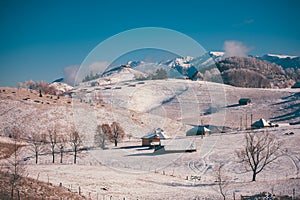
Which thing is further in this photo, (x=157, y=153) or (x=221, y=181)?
(x=157, y=153)

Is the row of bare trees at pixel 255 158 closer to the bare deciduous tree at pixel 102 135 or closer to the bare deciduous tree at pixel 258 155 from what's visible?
the bare deciduous tree at pixel 258 155

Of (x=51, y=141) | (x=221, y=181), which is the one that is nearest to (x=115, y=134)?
(x=51, y=141)

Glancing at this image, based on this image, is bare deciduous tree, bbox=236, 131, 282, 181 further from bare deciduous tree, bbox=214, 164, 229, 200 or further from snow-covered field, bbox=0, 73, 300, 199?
bare deciduous tree, bbox=214, 164, 229, 200

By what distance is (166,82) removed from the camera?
477 ft

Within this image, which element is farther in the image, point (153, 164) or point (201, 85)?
point (201, 85)

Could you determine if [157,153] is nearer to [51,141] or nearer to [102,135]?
[102,135]

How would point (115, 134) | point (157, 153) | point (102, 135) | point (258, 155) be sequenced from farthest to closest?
1. point (115, 134)
2. point (102, 135)
3. point (157, 153)
4. point (258, 155)

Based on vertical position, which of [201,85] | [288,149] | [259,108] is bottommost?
[288,149]

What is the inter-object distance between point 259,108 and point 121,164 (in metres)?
73.4

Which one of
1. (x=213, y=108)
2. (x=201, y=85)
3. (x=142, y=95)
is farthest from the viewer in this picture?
(x=201, y=85)

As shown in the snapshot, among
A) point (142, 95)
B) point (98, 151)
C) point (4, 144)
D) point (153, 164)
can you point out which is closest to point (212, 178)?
point (153, 164)

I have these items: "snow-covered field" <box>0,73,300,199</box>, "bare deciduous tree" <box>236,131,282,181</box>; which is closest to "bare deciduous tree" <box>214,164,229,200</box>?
"snow-covered field" <box>0,73,300,199</box>

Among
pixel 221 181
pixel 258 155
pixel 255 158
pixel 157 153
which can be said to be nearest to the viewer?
pixel 221 181

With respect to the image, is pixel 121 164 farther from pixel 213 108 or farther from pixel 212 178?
pixel 213 108
